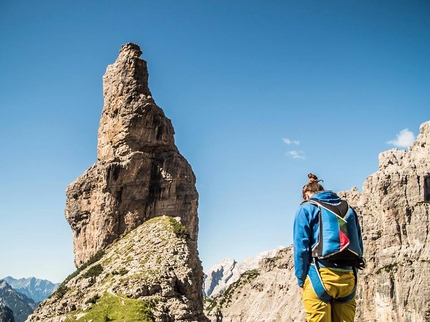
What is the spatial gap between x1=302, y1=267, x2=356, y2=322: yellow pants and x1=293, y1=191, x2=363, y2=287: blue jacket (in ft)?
0.83

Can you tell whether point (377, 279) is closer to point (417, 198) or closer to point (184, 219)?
point (417, 198)

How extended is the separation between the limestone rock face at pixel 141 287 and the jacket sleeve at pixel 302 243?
2663 cm

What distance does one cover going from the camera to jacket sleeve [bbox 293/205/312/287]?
834 centimetres

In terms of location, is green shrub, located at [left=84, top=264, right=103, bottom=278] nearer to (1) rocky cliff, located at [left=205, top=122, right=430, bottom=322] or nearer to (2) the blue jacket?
(2) the blue jacket

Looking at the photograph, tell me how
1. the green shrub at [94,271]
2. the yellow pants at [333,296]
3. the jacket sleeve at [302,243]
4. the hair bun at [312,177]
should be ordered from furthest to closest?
the green shrub at [94,271], the hair bun at [312,177], the jacket sleeve at [302,243], the yellow pants at [333,296]

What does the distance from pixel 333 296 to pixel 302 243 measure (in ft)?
3.55

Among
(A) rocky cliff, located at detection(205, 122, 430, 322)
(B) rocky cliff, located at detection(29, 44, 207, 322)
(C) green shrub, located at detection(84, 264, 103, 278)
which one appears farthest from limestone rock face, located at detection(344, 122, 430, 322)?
(C) green shrub, located at detection(84, 264, 103, 278)

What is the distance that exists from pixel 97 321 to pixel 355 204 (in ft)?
477

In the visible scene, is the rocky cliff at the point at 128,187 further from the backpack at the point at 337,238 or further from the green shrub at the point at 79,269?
the backpack at the point at 337,238

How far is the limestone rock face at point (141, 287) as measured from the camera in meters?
35.5

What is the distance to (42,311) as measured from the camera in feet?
142

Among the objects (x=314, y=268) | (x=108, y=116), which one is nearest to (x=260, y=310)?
(x=108, y=116)

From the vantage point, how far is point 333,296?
8.09 meters

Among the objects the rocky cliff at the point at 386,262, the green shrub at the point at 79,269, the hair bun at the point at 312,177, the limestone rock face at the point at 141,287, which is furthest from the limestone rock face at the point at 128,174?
the rocky cliff at the point at 386,262
